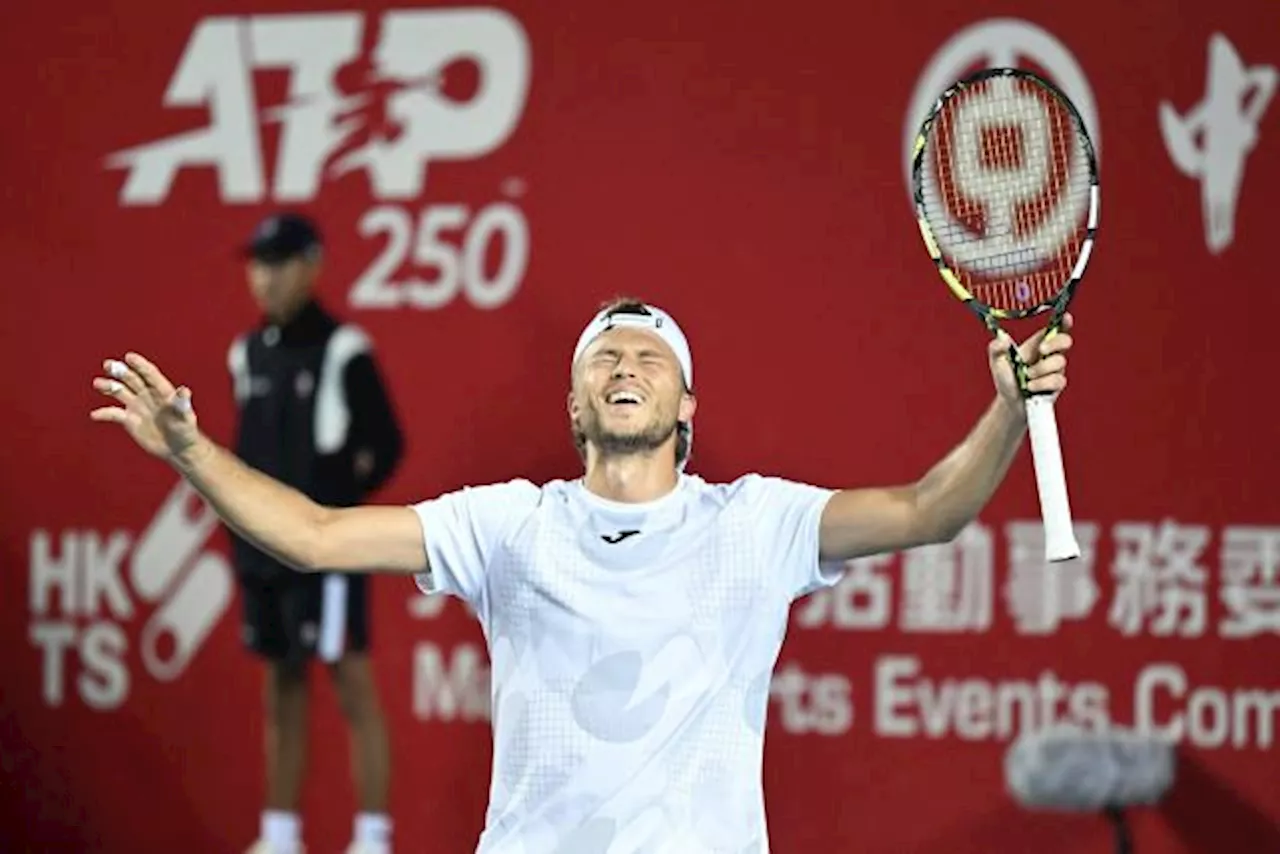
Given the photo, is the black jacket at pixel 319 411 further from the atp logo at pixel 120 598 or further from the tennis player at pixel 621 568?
the tennis player at pixel 621 568

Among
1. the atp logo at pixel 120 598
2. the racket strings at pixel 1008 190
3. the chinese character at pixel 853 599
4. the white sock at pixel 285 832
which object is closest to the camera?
the racket strings at pixel 1008 190

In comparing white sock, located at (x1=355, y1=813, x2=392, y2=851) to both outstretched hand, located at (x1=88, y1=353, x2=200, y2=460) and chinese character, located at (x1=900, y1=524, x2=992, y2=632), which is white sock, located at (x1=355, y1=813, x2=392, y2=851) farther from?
outstretched hand, located at (x1=88, y1=353, x2=200, y2=460)

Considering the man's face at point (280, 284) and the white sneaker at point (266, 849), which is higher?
the man's face at point (280, 284)

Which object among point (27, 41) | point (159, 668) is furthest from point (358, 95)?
point (159, 668)

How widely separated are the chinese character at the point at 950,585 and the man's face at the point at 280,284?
178 centimetres

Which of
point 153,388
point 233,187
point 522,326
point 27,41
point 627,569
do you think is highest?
point 27,41

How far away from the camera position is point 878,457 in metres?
6.25

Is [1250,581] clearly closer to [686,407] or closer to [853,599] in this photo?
[853,599]

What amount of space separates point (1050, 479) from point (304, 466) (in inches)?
129

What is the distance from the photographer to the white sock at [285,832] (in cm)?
657

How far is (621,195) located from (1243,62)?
1.63 m

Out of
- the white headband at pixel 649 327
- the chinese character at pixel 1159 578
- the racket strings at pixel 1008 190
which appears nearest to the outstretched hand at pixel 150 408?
the white headband at pixel 649 327

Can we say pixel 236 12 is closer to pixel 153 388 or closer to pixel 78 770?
pixel 78 770

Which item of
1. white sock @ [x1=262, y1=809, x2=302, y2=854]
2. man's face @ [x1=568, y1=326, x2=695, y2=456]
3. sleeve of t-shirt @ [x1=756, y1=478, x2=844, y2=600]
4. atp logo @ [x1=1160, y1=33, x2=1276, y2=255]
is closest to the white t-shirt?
sleeve of t-shirt @ [x1=756, y1=478, x2=844, y2=600]
